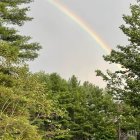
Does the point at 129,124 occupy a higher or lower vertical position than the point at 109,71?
lower

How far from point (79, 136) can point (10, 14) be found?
1629 inches

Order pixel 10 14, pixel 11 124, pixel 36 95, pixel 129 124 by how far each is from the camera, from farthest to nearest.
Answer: pixel 10 14, pixel 129 124, pixel 36 95, pixel 11 124

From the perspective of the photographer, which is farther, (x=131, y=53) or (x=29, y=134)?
(x=131, y=53)

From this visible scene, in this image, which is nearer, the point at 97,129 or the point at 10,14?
the point at 10,14

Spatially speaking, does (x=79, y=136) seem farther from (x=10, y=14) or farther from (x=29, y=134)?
(x=29, y=134)

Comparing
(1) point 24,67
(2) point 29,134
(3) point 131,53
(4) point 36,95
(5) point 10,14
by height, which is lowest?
(2) point 29,134

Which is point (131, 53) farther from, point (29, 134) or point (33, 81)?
point (29, 134)

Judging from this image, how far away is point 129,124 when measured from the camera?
30.2 metres

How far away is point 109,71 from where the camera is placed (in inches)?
1107

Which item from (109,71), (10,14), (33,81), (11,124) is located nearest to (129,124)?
(109,71)

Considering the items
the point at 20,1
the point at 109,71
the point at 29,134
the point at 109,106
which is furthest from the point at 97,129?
the point at 29,134

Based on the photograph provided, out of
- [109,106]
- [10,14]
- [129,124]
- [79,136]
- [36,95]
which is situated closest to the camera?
[36,95]

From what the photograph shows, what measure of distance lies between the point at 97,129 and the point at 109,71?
42.1 metres

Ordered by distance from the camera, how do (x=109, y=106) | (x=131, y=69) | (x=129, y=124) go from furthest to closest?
(x=109, y=106) → (x=129, y=124) → (x=131, y=69)
